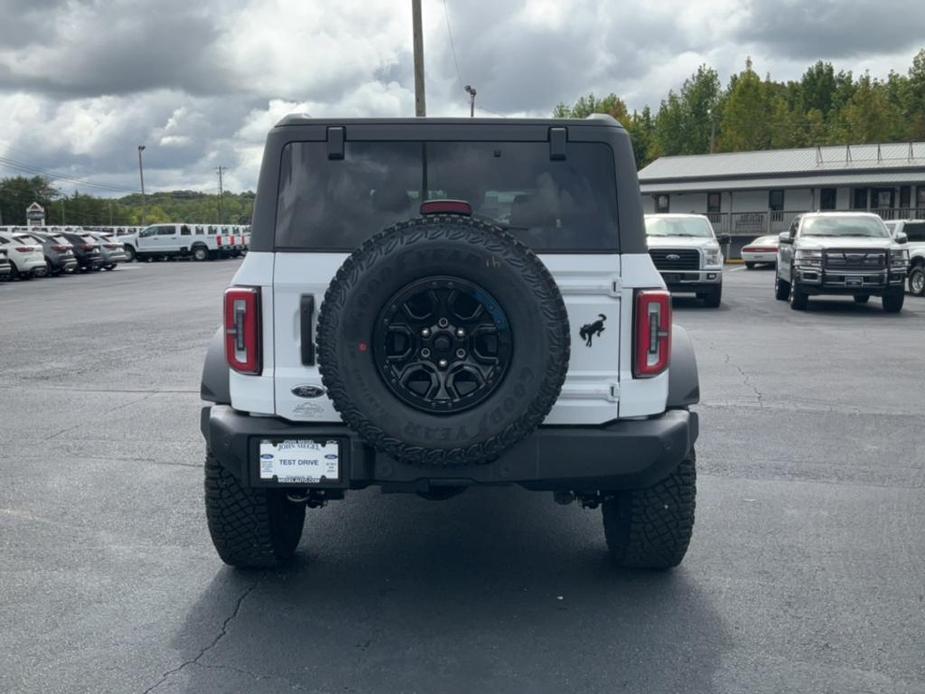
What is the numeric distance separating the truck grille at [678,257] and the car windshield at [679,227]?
3.53ft

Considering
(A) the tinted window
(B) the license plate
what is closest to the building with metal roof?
(A) the tinted window

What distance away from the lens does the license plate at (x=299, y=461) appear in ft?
13.3

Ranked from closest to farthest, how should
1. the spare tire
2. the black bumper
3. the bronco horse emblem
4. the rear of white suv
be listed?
the spare tire → the black bumper → the bronco horse emblem → the rear of white suv

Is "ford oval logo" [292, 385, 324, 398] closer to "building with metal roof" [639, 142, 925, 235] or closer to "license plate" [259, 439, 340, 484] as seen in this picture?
"license plate" [259, 439, 340, 484]

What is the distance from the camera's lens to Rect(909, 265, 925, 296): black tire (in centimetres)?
2293

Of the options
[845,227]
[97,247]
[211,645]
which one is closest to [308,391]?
[211,645]

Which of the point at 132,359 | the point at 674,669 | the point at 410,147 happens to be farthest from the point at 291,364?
the point at 132,359

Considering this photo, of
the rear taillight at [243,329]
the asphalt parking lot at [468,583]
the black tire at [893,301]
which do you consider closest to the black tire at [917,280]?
the black tire at [893,301]

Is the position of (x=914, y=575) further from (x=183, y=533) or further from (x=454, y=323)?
(x=183, y=533)

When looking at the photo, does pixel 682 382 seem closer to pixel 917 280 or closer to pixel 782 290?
pixel 782 290

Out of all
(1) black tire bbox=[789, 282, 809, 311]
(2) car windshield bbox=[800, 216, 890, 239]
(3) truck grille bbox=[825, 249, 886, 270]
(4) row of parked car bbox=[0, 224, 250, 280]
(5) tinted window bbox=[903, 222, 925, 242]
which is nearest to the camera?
(3) truck grille bbox=[825, 249, 886, 270]

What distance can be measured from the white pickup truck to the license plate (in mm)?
51829

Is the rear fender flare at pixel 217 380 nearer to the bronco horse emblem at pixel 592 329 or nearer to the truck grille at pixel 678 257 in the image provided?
the bronco horse emblem at pixel 592 329

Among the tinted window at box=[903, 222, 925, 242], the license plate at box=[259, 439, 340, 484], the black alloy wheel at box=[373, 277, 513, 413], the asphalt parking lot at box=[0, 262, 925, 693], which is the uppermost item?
the tinted window at box=[903, 222, 925, 242]
